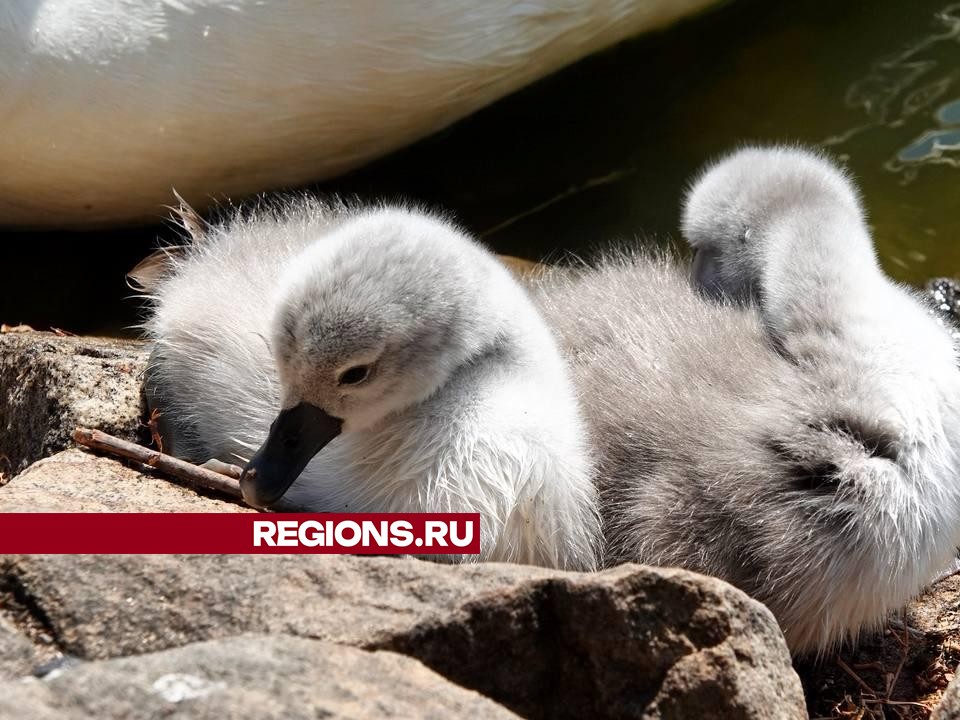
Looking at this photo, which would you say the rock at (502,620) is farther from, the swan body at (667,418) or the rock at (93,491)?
the swan body at (667,418)

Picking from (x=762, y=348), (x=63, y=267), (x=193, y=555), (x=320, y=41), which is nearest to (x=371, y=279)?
(x=193, y=555)

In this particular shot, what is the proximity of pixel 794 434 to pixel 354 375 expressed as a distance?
0.82 meters

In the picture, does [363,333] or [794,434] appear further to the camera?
[794,434]

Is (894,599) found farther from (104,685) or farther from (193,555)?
(104,685)

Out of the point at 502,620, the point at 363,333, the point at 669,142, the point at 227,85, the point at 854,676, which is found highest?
the point at 227,85

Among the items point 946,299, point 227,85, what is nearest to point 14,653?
point 227,85

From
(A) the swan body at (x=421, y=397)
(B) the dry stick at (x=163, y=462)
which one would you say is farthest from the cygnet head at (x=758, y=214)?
(B) the dry stick at (x=163, y=462)

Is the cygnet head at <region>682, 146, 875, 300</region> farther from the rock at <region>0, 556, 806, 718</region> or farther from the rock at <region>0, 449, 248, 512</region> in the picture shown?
the rock at <region>0, 449, 248, 512</region>

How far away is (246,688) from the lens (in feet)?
5.46

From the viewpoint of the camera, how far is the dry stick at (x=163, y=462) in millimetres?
2570

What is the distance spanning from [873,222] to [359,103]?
1583mm

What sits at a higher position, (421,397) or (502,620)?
(421,397)

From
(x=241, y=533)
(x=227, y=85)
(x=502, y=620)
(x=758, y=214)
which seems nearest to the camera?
(x=502, y=620)

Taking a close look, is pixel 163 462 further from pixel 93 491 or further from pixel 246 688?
pixel 246 688
